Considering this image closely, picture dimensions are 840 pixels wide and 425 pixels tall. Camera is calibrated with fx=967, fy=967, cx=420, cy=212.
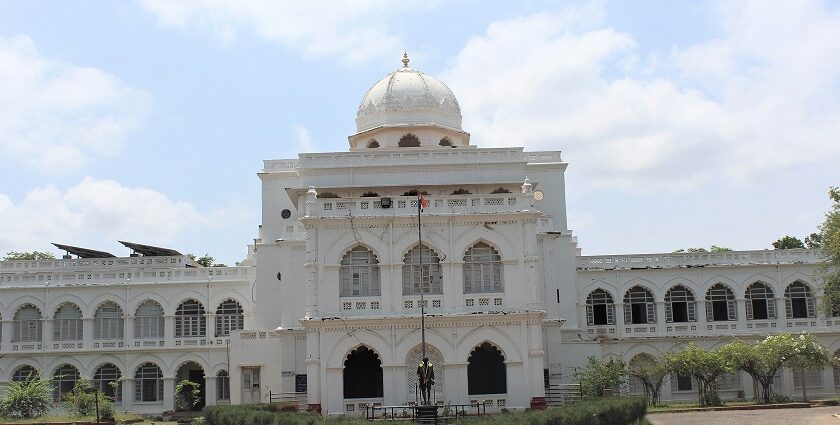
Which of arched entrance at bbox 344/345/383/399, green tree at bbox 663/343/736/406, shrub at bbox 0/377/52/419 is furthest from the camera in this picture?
shrub at bbox 0/377/52/419

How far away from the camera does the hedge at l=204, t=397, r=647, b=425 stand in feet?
89.7

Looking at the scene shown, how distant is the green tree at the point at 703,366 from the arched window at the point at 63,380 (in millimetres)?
30847

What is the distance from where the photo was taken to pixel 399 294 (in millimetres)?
38844

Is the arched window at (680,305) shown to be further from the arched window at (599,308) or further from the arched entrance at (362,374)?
the arched entrance at (362,374)

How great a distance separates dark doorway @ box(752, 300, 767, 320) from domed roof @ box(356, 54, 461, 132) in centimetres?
1858

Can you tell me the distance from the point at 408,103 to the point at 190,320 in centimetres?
1666

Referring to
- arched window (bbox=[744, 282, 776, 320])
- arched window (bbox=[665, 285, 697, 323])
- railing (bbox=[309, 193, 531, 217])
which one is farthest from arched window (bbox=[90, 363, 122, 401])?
arched window (bbox=[744, 282, 776, 320])

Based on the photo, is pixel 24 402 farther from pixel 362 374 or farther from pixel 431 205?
pixel 431 205

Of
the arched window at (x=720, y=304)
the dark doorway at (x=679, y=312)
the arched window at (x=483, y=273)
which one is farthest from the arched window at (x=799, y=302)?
the arched window at (x=483, y=273)

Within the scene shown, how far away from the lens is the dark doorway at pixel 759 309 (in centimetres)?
5153

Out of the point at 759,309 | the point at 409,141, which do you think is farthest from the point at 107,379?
the point at 759,309

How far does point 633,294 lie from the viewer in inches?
2042

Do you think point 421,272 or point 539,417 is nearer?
point 539,417

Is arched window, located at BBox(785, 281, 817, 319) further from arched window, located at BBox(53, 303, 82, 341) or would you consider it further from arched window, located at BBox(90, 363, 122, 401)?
arched window, located at BBox(53, 303, 82, 341)
